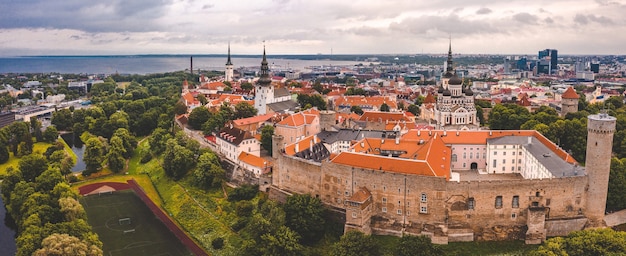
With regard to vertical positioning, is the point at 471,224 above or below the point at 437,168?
below

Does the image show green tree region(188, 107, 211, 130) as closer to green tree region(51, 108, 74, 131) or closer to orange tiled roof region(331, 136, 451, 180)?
orange tiled roof region(331, 136, 451, 180)

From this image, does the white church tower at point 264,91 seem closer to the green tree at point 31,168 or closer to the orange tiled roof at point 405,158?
the green tree at point 31,168

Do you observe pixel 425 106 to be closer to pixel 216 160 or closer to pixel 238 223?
pixel 216 160

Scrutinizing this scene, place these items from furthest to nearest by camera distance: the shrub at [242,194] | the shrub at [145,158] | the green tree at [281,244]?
the shrub at [145,158], the shrub at [242,194], the green tree at [281,244]

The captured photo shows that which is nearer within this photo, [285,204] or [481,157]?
[285,204]

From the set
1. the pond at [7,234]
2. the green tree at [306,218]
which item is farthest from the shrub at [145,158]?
the green tree at [306,218]

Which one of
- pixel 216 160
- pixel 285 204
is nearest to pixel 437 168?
pixel 285 204

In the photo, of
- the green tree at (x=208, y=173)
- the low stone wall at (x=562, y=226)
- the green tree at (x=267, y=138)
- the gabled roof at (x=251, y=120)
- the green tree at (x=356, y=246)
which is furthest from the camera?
the gabled roof at (x=251, y=120)

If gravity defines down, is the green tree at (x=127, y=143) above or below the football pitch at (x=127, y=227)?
above
